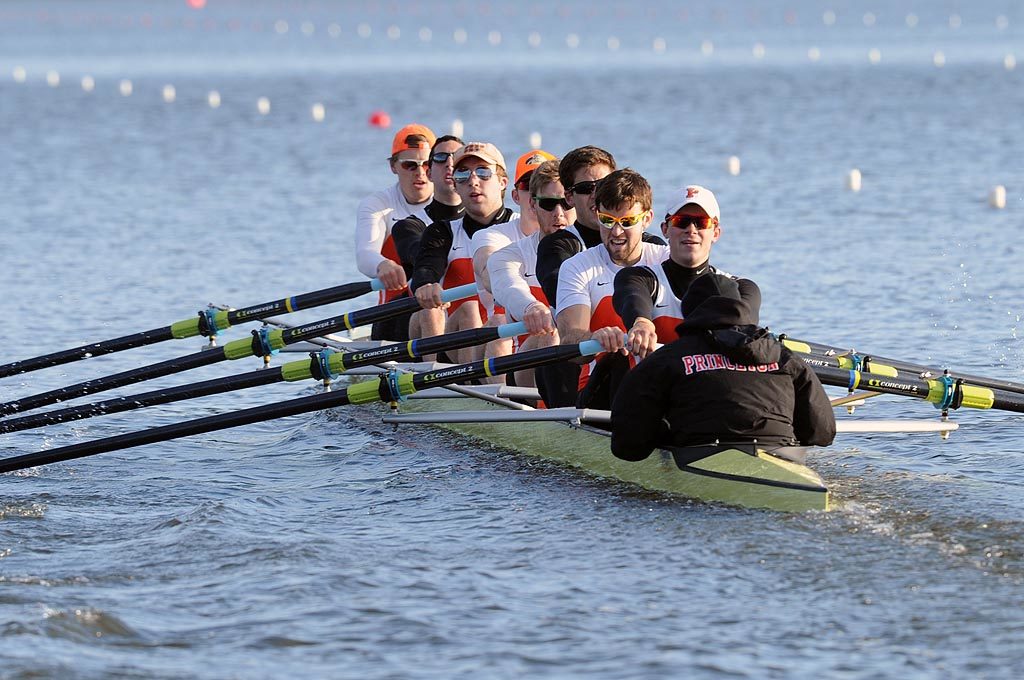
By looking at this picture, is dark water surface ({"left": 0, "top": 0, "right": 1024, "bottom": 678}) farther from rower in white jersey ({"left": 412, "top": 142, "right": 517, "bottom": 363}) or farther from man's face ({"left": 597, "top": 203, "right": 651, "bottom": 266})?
man's face ({"left": 597, "top": 203, "right": 651, "bottom": 266})

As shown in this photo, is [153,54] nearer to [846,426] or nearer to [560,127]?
[560,127]

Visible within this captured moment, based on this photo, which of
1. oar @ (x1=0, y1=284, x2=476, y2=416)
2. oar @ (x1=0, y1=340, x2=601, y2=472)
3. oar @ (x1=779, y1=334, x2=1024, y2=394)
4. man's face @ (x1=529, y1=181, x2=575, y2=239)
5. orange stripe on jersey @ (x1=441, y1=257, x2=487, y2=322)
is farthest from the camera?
orange stripe on jersey @ (x1=441, y1=257, x2=487, y2=322)

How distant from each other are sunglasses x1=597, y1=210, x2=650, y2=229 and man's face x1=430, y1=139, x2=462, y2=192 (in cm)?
255

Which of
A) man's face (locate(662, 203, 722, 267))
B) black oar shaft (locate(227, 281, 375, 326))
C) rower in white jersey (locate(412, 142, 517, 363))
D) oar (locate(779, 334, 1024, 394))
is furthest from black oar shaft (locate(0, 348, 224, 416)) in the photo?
oar (locate(779, 334, 1024, 394))

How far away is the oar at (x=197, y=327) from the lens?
10469 millimetres

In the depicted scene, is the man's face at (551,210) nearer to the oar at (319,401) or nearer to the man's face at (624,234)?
the man's face at (624,234)

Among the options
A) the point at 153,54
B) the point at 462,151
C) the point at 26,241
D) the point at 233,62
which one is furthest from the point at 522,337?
the point at 153,54

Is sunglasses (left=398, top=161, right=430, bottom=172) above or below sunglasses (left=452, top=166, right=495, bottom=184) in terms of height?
above

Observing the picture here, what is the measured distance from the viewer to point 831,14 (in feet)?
281

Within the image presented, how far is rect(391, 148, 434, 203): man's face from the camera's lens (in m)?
11.8

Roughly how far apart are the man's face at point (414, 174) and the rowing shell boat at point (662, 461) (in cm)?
250

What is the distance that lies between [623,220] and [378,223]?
375cm

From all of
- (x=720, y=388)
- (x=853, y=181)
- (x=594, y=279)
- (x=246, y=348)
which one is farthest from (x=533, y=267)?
(x=853, y=181)

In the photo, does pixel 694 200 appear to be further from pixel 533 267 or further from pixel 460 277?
pixel 460 277
